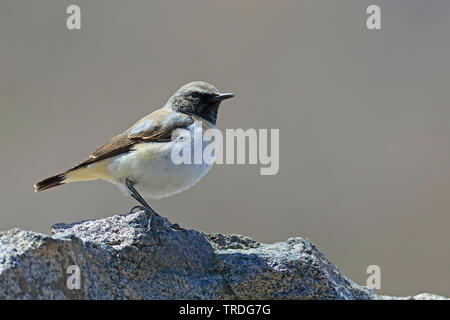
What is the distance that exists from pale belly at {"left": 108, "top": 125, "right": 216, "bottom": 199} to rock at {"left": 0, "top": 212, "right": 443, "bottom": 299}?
673mm

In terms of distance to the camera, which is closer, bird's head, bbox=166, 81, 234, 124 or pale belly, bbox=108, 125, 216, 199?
pale belly, bbox=108, 125, 216, 199

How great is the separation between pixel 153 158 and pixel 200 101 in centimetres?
112

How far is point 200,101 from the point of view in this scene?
6324mm

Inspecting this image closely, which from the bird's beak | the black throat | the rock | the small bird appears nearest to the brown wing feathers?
the small bird

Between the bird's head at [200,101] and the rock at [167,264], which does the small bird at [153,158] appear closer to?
the bird's head at [200,101]

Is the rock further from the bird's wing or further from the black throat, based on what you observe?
the black throat

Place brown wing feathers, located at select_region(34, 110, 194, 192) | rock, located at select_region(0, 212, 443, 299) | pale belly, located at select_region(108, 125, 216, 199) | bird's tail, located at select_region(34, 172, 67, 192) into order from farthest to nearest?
1. bird's tail, located at select_region(34, 172, 67, 192)
2. brown wing feathers, located at select_region(34, 110, 194, 192)
3. pale belly, located at select_region(108, 125, 216, 199)
4. rock, located at select_region(0, 212, 443, 299)

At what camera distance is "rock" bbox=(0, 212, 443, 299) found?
12.2 ft

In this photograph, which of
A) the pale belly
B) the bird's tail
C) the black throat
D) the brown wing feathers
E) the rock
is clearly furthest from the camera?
the black throat

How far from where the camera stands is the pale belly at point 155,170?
5.37 metres

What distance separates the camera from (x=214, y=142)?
19.1 ft

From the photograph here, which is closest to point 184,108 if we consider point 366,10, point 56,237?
point 56,237

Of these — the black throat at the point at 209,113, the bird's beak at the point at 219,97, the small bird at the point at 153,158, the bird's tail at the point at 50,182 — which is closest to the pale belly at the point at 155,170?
the small bird at the point at 153,158
